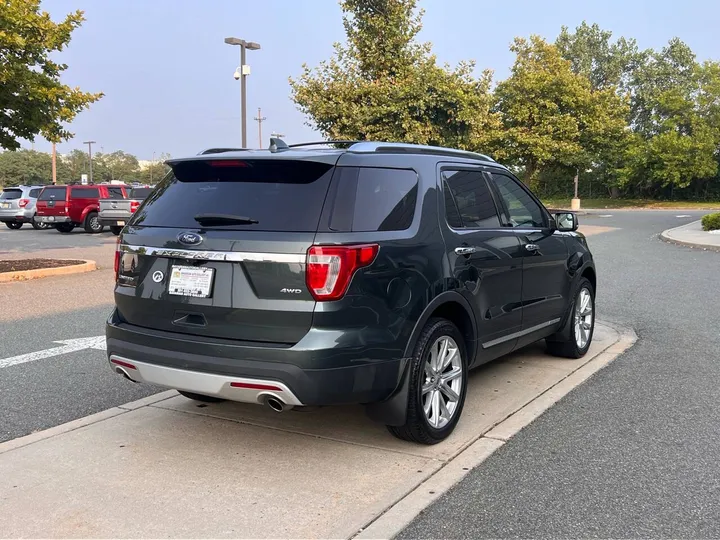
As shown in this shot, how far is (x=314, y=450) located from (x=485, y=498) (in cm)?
113

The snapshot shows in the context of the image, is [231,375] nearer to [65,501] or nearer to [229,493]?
[229,493]

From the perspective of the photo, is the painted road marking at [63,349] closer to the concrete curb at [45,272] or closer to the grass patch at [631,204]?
the concrete curb at [45,272]

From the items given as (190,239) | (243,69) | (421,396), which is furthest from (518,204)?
(243,69)

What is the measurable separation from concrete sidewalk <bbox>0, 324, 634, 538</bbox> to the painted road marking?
6.15ft

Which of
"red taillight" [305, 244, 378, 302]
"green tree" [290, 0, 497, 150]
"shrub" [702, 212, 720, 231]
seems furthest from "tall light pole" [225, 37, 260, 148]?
"red taillight" [305, 244, 378, 302]

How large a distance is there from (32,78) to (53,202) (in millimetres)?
14137

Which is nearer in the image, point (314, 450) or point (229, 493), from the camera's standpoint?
point (229, 493)

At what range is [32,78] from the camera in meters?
11.1

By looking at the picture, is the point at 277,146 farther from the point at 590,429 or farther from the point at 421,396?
the point at 590,429

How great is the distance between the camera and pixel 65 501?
342 centimetres

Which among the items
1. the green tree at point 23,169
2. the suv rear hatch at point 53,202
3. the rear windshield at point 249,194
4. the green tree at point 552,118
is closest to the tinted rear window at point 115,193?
the suv rear hatch at point 53,202

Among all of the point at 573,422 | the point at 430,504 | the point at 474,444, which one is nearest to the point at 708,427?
the point at 573,422

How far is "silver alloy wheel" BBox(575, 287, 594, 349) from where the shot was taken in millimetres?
6277

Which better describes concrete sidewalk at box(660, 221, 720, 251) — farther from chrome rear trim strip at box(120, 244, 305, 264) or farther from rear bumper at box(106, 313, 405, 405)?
chrome rear trim strip at box(120, 244, 305, 264)
